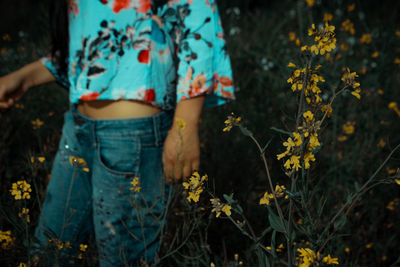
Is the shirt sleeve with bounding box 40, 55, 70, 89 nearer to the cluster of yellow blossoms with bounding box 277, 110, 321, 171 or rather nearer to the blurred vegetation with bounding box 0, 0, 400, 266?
the blurred vegetation with bounding box 0, 0, 400, 266

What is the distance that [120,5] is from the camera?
38.0 inches

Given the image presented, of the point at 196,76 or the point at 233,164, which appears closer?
the point at 196,76

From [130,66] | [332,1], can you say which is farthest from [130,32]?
[332,1]

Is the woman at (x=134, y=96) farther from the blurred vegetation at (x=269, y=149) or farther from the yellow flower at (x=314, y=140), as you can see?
the yellow flower at (x=314, y=140)

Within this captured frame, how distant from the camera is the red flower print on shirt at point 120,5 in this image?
37.9 inches

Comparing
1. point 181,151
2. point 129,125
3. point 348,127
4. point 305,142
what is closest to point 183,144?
point 181,151

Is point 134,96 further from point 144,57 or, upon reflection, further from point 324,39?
point 324,39

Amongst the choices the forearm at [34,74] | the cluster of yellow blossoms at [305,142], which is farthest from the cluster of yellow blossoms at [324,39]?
the forearm at [34,74]

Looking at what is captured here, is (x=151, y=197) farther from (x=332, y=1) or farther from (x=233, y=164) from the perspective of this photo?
(x=332, y=1)

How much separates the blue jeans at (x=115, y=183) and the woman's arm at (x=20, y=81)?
17 centimetres

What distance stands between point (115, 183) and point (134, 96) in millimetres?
274

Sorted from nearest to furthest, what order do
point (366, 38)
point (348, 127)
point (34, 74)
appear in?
point (34, 74)
point (348, 127)
point (366, 38)

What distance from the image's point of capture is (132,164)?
3.27ft

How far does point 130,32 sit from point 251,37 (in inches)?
106
